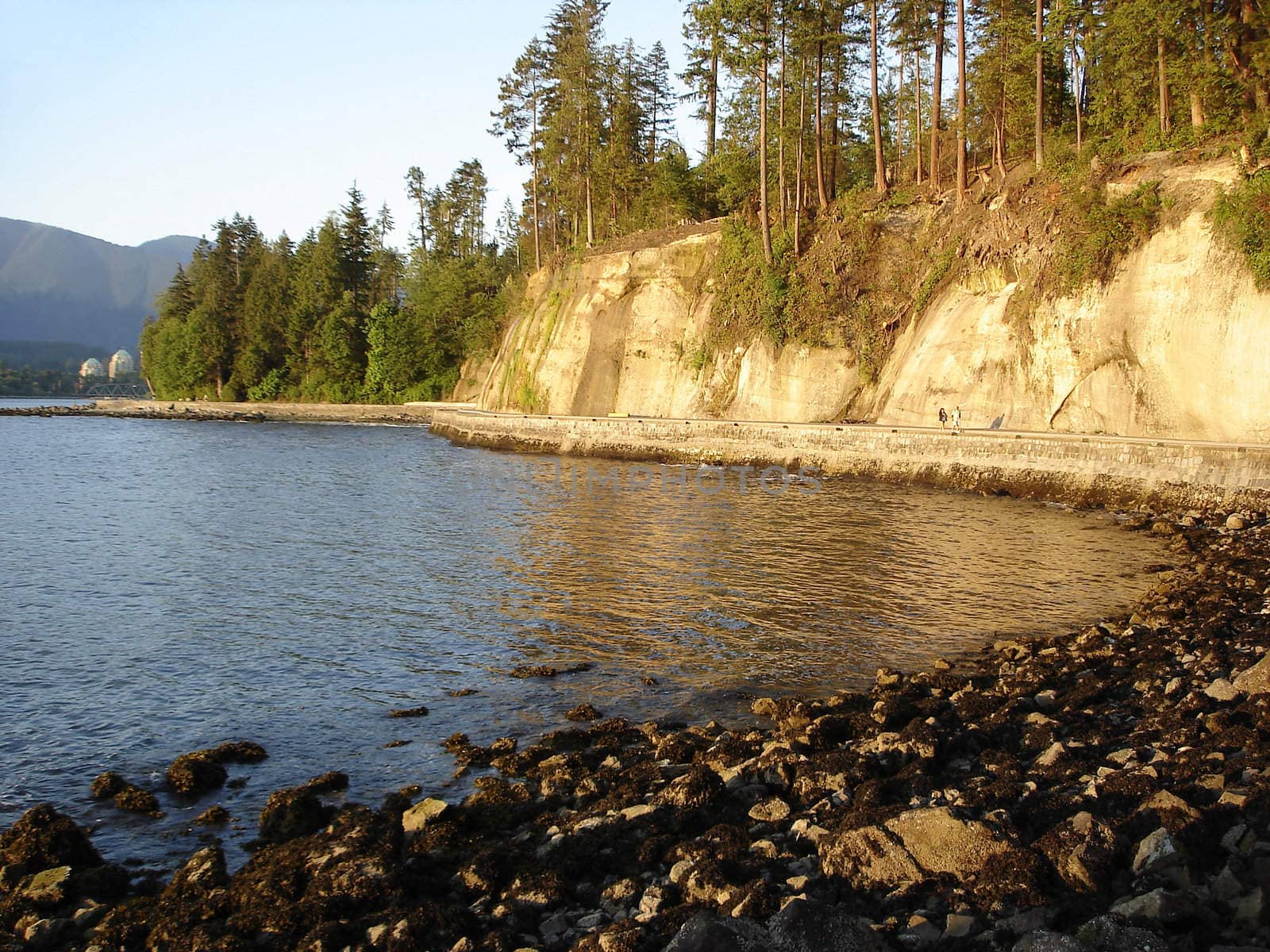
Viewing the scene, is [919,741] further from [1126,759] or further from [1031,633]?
[1031,633]

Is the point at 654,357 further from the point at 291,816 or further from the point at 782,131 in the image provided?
the point at 291,816

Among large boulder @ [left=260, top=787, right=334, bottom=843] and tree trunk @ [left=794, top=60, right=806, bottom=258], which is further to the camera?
tree trunk @ [left=794, top=60, right=806, bottom=258]

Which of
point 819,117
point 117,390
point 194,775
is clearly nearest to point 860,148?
point 819,117

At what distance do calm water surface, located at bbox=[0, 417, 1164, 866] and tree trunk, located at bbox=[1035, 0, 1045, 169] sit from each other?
15.7 meters

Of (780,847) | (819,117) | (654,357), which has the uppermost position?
(819,117)

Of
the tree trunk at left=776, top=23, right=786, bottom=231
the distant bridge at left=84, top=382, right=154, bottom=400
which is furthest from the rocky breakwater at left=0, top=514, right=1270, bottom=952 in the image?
the distant bridge at left=84, top=382, right=154, bottom=400

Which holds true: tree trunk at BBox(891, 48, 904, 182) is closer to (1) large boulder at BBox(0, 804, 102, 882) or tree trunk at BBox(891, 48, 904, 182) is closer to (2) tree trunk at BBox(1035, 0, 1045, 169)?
(2) tree trunk at BBox(1035, 0, 1045, 169)

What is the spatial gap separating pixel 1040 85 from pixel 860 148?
21.1 meters

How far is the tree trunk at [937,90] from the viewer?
37125 millimetres

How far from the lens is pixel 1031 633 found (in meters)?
13.1

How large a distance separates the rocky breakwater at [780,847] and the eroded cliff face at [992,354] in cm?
1981

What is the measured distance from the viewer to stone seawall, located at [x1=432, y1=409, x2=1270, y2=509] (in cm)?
2256

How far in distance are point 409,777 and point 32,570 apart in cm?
1446

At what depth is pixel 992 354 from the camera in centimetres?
3272
